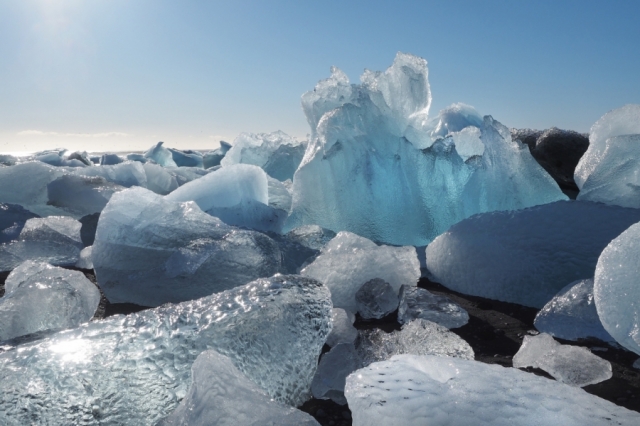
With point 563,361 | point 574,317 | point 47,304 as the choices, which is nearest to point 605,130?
point 574,317

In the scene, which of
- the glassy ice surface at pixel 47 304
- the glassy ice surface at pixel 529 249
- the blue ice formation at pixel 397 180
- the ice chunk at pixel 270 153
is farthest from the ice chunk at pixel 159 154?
the glassy ice surface at pixel 529 249

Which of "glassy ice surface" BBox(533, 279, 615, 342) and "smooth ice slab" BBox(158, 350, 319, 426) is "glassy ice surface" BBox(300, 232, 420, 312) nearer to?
"glassy ice surface" BBox(533, 279, 615, 342)

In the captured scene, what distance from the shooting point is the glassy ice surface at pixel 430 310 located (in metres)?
1.67

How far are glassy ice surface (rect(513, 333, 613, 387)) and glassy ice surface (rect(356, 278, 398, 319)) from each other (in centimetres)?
53

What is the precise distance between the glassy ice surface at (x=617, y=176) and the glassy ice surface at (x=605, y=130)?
6 centimetres

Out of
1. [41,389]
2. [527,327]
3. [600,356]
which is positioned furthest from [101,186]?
[600,356]

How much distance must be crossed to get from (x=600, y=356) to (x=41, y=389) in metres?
1.45

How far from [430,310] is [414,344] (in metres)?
0.34

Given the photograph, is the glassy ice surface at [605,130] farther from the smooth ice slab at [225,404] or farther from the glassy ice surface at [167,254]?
the smooth ice slab at [225,404]

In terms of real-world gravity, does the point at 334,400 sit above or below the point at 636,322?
below

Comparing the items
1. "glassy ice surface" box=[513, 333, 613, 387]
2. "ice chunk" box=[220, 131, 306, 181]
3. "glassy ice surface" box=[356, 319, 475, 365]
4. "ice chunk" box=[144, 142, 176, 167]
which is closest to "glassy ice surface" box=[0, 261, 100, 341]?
"glassy ice surface" box=[356, 319, 475, 365]

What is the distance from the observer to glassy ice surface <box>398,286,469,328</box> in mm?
1674

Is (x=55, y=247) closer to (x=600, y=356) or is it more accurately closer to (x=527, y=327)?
(x=527, y=327)

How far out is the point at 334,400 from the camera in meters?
1.22
